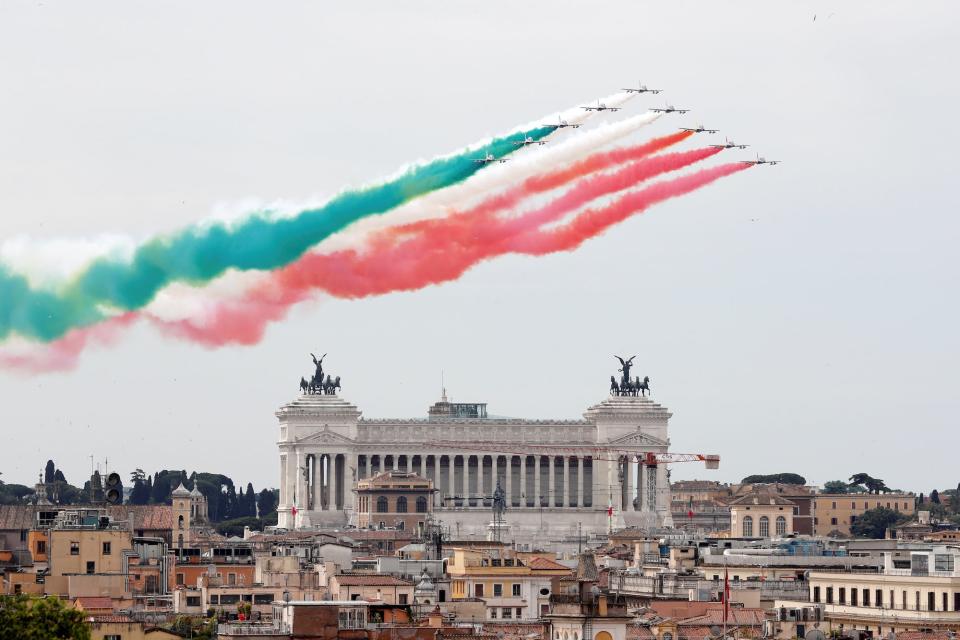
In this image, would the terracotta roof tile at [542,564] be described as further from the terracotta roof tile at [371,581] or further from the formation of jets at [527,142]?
the formation of jets at [527,142]

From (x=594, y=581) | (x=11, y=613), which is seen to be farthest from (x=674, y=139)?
(x=594, y=581)

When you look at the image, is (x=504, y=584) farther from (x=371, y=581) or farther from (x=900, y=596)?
(x=900, y=596)

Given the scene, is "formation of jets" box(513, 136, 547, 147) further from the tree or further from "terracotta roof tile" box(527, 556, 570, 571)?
the tree

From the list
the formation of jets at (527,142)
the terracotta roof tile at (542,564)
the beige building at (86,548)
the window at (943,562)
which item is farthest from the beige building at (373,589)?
Answer: the formation of jets at (527,142)

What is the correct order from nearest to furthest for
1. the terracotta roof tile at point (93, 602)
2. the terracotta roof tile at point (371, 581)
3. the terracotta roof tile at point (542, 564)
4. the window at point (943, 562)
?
the terracotta roof tile at point (93, 602)
the window at point (943, 562)
the terracotta roof tile at point (371, 581)
the terracotta roof tile at point (542, 564)

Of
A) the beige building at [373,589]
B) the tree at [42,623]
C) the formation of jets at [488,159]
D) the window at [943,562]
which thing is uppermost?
the formation of jets at [488,159]

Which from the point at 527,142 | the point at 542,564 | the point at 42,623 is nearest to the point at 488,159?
the point at 527,142
